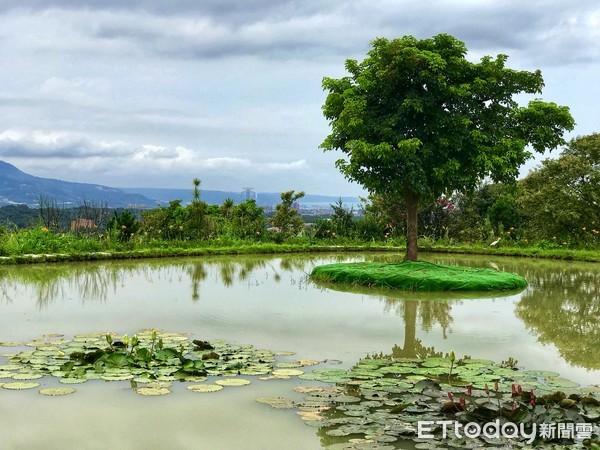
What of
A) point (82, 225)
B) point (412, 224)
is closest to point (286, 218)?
point (82, 225)

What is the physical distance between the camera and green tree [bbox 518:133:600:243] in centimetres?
2250

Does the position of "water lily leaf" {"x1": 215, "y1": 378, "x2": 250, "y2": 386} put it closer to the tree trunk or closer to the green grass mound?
the green grass mound

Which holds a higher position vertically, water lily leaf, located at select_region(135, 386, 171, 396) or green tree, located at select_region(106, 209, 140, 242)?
green tree, located at select_region(106, 209, 140, 242)

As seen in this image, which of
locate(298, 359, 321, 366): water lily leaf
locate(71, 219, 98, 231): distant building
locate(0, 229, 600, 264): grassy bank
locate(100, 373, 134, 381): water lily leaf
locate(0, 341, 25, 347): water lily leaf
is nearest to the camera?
locate(100, 373, 134, 381): water lily leaf

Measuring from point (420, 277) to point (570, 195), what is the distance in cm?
1196

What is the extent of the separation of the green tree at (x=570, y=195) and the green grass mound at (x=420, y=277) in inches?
367

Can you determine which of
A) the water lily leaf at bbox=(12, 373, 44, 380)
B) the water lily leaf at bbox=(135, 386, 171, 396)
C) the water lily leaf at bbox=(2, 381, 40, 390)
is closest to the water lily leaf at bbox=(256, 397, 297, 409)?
the water lily leaf at bbox=(135, 386, 171, 396)

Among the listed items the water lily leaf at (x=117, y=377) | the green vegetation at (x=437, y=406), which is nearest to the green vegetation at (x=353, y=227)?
the water lily leaf at (x=117, y=377)

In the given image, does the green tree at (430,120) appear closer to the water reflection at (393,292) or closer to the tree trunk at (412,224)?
the tree trunk at (412,224)

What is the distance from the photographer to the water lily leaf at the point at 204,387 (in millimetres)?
6182

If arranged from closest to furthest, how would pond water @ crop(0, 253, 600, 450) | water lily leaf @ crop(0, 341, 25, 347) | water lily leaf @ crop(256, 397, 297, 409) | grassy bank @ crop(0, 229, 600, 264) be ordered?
pond water @ crop(0, 253, 600, 450) < water lily leaf @ crop(256, 397, 297, 409) < water lily leaf @ crop(0, 341, 25, 347) < grassy bank @ crop(0, 229, 600, 264)
